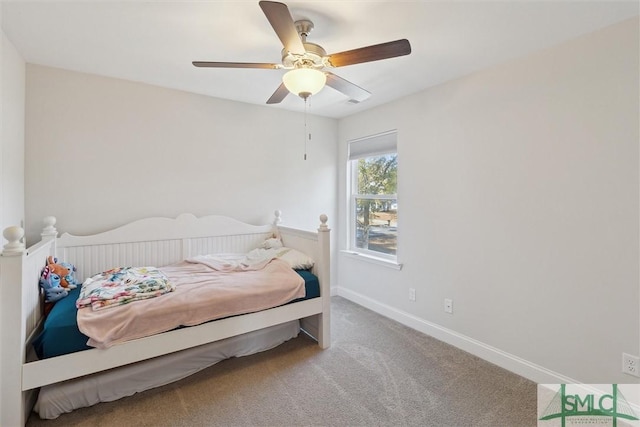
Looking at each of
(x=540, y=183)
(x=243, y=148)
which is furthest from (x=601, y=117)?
(x=243, y=148)

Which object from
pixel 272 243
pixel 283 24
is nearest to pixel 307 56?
pixel 283 24

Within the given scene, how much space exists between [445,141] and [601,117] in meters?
1.04

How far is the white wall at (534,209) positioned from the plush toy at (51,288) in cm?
279

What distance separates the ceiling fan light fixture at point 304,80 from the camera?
1.64 metres

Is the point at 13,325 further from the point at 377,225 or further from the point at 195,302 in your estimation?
the point at 377,225

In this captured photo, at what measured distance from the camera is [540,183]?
2.10 m

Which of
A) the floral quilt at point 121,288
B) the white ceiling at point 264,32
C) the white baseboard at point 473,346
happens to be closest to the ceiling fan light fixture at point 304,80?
the white ceiling at point 264,32

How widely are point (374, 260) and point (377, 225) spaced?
0.41 metres

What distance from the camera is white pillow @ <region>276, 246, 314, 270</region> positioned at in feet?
8.58

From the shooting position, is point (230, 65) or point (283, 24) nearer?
point (283, 24)

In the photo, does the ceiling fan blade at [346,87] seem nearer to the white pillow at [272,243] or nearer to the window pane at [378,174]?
the window pane at [378,174]

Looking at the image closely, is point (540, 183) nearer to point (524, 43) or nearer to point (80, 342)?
point (524, 43)

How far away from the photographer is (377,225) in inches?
140

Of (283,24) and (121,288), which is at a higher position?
(283,24)
